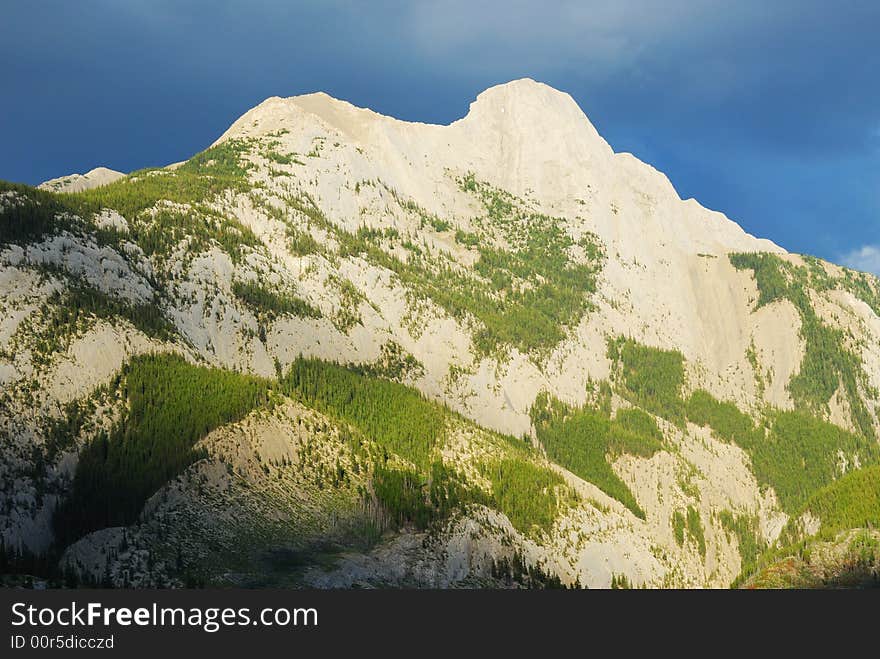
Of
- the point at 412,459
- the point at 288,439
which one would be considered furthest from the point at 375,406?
the point at 288,439

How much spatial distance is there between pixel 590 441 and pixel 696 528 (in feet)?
86.3

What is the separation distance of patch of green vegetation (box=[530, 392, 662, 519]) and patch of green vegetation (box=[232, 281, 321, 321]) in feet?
181

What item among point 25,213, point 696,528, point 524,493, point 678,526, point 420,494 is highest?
point 25,213

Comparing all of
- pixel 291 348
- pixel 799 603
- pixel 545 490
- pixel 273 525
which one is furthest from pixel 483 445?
pixel 799 603

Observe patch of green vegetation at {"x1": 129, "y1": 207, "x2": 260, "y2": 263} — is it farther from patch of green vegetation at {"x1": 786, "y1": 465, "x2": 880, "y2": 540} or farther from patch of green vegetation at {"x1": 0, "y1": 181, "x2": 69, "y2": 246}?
patch of green vegetation at {"x1": 786, "y1": 465, "x2": 880, "y2": 540}

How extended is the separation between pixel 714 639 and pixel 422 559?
204 ft

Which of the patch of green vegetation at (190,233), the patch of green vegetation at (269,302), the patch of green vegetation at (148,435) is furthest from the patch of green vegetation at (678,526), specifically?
the patch of green vegetation at (190,233)

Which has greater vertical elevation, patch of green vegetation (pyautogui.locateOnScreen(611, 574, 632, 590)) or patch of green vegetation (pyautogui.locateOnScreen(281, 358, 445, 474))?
patch of green vegetation (pyautogui.locateOnScreen(281, 358, 445, 474))

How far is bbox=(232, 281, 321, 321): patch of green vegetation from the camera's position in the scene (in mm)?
154750

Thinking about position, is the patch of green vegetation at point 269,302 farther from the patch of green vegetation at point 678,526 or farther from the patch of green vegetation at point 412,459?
the patch of green vegetation at point 678,526

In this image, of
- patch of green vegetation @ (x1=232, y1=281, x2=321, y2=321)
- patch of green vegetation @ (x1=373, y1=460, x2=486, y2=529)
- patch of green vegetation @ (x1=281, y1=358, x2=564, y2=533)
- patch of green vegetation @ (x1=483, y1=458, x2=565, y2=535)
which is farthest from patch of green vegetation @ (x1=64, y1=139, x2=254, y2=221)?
patch of green vegetation @ (x1=483, y1=458, x2=565, y2=535)

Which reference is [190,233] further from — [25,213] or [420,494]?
[420,494]

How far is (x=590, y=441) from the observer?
612 ft

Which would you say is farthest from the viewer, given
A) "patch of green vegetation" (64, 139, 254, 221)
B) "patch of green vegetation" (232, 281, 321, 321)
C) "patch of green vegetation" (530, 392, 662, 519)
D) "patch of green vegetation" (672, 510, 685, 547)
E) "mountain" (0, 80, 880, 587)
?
"patch of green vegetation" (530, 392, 662, 519)
